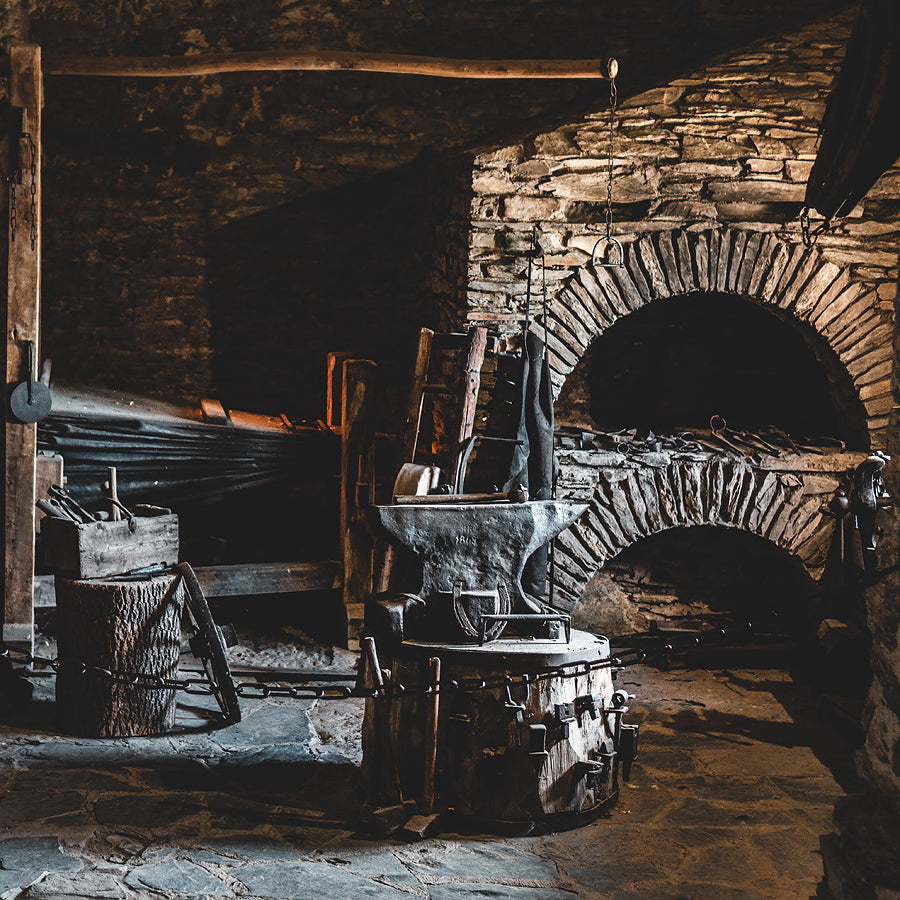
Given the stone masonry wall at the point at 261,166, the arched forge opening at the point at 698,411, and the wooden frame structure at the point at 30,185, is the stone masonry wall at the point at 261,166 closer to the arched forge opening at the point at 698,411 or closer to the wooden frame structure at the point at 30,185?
the arched forge opening at the point at 698,411

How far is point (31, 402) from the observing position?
16.2 feet

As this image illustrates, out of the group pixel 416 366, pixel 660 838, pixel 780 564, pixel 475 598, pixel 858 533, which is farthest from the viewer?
pixel 780 564

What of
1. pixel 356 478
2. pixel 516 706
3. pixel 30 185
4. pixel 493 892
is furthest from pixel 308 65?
pixel 493 892

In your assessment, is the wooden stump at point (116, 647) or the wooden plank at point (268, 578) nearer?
the wooden stump at point (116, 647)

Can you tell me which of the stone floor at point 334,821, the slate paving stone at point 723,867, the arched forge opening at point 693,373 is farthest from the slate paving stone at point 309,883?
the arched forge opening at point 693,373

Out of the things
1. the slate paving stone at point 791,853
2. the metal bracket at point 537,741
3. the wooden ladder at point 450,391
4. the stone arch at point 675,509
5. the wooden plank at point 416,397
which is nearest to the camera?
the slate paving stone at point 791,853

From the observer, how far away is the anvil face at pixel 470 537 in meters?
3.78

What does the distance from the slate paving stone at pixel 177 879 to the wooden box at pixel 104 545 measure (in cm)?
175

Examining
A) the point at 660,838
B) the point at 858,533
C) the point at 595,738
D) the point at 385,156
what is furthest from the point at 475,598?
the point at 385,156

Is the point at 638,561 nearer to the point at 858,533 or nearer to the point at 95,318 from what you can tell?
the point at 858,533

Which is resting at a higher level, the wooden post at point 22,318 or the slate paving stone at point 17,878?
the wooden post at point 22,318

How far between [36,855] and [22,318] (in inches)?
111

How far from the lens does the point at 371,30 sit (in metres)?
7.03

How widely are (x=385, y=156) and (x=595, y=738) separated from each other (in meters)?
4.86
